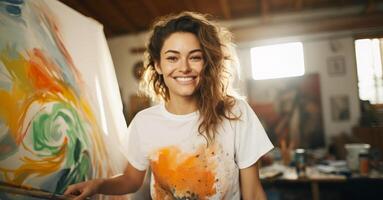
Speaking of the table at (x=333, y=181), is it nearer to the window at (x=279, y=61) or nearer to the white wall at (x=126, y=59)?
the window at (x=279, y=61)

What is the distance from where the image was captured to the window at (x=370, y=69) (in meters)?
4.42

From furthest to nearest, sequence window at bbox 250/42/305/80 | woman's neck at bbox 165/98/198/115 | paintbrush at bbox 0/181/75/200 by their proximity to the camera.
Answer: window at bbox 250/42/305/80, woman's neck at bbox 165/98/198/115, paintbrush at bbox 0/181/75/200

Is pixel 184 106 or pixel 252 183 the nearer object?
pixel 252 183

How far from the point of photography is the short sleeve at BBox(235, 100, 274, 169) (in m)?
1.09

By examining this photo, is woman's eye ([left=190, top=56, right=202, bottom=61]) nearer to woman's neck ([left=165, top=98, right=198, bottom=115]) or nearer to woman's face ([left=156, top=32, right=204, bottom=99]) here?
woman's face ([left=156, top=32, right=204, bottom=99])

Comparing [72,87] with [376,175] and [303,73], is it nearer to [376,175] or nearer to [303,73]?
[376,175]

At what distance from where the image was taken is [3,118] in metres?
0.77

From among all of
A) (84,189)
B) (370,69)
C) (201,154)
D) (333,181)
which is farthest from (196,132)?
(370,69)

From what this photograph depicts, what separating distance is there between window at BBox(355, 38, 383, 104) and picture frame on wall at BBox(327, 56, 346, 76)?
0.23 metres

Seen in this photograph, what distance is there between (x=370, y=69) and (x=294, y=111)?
140 centimetres

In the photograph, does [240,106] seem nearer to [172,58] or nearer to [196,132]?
[196,132]

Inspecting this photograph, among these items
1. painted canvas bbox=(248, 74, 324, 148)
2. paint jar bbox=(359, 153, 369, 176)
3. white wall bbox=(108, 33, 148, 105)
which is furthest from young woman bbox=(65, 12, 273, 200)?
white wall bbox=(108, 33, 148, 105)

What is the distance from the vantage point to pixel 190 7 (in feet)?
14.2

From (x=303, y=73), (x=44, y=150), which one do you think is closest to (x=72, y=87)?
(x=44, y=150)
